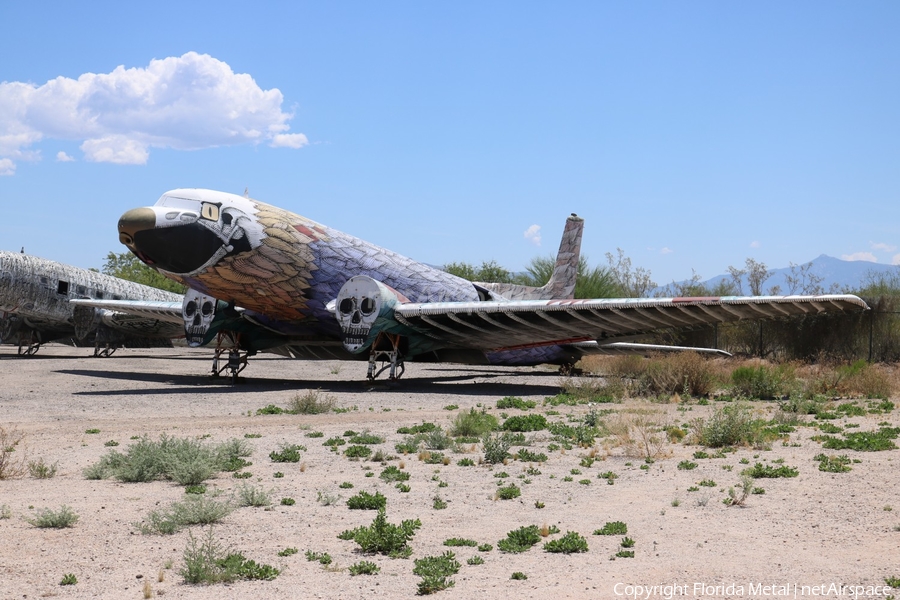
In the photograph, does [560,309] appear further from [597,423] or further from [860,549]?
[860,549]

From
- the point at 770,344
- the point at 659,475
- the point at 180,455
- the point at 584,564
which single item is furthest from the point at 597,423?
A: the point at 770,344

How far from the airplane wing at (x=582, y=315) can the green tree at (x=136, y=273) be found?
60.0 meters

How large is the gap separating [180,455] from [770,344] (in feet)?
136

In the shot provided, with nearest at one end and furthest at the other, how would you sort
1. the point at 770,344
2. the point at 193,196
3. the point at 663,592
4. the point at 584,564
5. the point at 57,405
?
the point at 663,592 → the point at 584,564 → the point at 57,405 → the point at 193,196 → the point at 770,344

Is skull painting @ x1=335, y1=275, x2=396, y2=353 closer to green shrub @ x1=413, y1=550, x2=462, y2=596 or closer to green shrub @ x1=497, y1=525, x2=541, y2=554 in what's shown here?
green shrub @ x1=497, y1=525, x2=541, y2=554

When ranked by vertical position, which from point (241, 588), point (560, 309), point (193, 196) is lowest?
point (241, 588)

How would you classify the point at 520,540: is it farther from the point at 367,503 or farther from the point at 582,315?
the point at 582,315

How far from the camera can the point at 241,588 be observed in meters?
7.02

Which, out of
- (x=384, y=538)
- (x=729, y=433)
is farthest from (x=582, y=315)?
(x=384, y=538)

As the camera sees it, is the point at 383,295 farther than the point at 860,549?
Yes

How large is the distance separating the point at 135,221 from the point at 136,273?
77.7 m

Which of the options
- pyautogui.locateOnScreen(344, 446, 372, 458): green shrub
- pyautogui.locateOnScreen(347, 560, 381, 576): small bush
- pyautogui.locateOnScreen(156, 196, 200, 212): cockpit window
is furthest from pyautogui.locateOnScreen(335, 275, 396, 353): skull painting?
pyautogui.locateOnScreen(347, 560, 381, 576): small bush

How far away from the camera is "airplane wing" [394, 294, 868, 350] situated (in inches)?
1018

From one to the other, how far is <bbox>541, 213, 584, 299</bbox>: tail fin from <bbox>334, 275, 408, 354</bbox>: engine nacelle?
12.0 m
